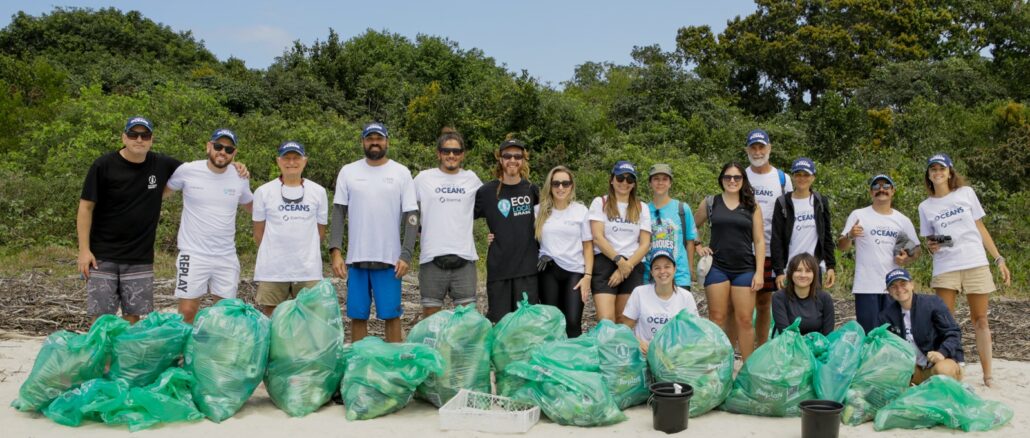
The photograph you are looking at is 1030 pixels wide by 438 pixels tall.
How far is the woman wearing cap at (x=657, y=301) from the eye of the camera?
4766mm

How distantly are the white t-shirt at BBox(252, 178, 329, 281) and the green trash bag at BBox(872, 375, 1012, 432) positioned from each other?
3249 mm

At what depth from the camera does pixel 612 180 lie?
5137 millimetres

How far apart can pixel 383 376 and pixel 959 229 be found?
139 inches

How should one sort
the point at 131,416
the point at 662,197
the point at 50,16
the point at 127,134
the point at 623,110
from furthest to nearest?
the point at 50,16, the point at 623,110, the point at 662,197, the point at 127,134, the point at 131,416

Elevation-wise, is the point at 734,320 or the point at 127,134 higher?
the point at 127,134

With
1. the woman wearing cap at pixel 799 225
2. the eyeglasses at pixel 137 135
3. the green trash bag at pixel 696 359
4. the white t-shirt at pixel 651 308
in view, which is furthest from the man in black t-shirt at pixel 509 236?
the eyeglasses at pixel 137 135

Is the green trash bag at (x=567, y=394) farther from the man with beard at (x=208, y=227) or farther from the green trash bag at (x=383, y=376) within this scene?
the man with beard at (x=208, y=227)

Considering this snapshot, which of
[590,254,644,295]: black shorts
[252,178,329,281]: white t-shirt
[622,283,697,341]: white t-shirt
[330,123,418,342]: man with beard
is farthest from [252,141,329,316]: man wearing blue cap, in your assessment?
[622,283,697,341]: white t-shirt

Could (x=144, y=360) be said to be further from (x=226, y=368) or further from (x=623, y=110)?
(x=623, y=110)

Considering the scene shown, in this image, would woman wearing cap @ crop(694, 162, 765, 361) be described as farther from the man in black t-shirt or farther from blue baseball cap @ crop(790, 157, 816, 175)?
the man in black t-shirt

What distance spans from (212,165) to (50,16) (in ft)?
82.3

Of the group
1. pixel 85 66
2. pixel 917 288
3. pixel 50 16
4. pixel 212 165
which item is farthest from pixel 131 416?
pixel 50 16

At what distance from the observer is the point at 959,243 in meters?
5.14

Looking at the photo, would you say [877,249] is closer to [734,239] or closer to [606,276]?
[734,239]
